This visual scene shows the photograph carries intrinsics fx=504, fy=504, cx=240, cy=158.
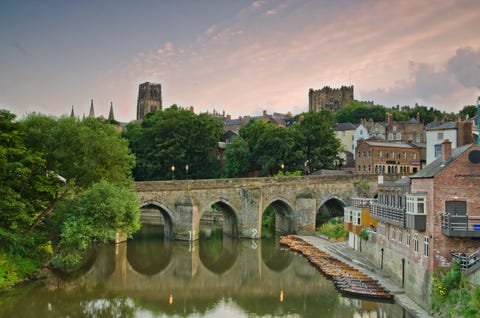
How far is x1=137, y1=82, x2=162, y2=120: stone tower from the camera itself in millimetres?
156250

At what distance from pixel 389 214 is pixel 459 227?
732 centimetres

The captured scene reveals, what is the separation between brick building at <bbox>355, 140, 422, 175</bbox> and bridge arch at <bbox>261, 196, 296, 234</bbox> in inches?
734

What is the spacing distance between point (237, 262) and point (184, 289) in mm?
10316

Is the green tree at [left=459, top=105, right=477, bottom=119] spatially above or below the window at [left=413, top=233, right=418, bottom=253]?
above

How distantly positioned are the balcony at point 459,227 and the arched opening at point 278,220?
33444 millimetres

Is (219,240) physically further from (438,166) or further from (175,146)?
(438,166)

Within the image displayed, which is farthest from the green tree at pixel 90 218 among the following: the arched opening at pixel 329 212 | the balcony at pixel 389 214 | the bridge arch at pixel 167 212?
the arched opening at pixel 329 212

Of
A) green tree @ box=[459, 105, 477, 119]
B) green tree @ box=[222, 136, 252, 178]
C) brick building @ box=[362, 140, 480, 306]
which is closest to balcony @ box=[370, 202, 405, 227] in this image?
brick building @ box=[362, 140, 480, 306]

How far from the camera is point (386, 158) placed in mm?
71812

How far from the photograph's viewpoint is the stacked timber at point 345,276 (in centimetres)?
2689

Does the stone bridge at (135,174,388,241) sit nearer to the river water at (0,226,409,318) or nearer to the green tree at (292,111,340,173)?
the river water at (0,226,409,318)

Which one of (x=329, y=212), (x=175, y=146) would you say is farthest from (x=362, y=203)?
(x=175, y=146)

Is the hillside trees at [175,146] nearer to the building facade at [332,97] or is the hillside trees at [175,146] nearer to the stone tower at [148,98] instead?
the stone tower at [148,98]

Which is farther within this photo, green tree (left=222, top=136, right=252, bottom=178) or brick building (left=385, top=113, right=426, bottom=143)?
brick building (left=385, top=113, right=426, bottom=143)
